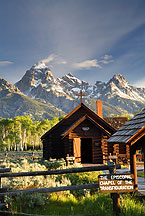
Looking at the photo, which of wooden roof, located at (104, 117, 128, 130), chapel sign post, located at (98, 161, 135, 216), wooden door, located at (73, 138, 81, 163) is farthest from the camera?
wooden roof, located at (104, 117, 128, 130)

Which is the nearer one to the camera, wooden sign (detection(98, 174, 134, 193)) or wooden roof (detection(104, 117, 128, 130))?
wooden sign (detection(98, 174, 134, 193))

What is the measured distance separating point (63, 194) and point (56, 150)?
1409 centimetres

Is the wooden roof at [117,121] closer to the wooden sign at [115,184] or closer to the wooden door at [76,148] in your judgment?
the wooden door at [76,148]

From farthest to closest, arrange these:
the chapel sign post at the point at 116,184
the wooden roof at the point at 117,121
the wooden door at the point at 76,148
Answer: the wooden roof at the point at 117,121 < the wooden door at the point at 76,148 < the chapel sign post at the point at 116,184

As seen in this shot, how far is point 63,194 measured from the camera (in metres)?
8.31

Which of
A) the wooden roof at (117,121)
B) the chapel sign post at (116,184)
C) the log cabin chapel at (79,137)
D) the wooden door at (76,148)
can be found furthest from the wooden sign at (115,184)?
the wooden roof at (117,121)

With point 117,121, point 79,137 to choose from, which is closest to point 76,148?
point 79,137

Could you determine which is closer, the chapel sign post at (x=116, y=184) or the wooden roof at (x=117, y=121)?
the chapel sign post at (x=116, y=184)

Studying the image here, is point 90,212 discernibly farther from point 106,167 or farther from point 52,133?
point 52,133

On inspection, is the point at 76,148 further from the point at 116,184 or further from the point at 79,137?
the point at 116,184

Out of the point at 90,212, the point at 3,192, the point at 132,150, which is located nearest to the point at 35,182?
the point at 3,192

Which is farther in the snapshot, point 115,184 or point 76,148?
point 76,148

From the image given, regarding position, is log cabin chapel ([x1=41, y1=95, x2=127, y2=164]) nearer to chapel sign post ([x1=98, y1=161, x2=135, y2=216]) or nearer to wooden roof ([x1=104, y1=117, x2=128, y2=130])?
wooden roof ([x1=104, y1=117, x2=128, y2=130])

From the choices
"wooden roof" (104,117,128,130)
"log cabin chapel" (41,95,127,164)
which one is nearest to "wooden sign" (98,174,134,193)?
"log cabin chapel" (41,95,127,164)
